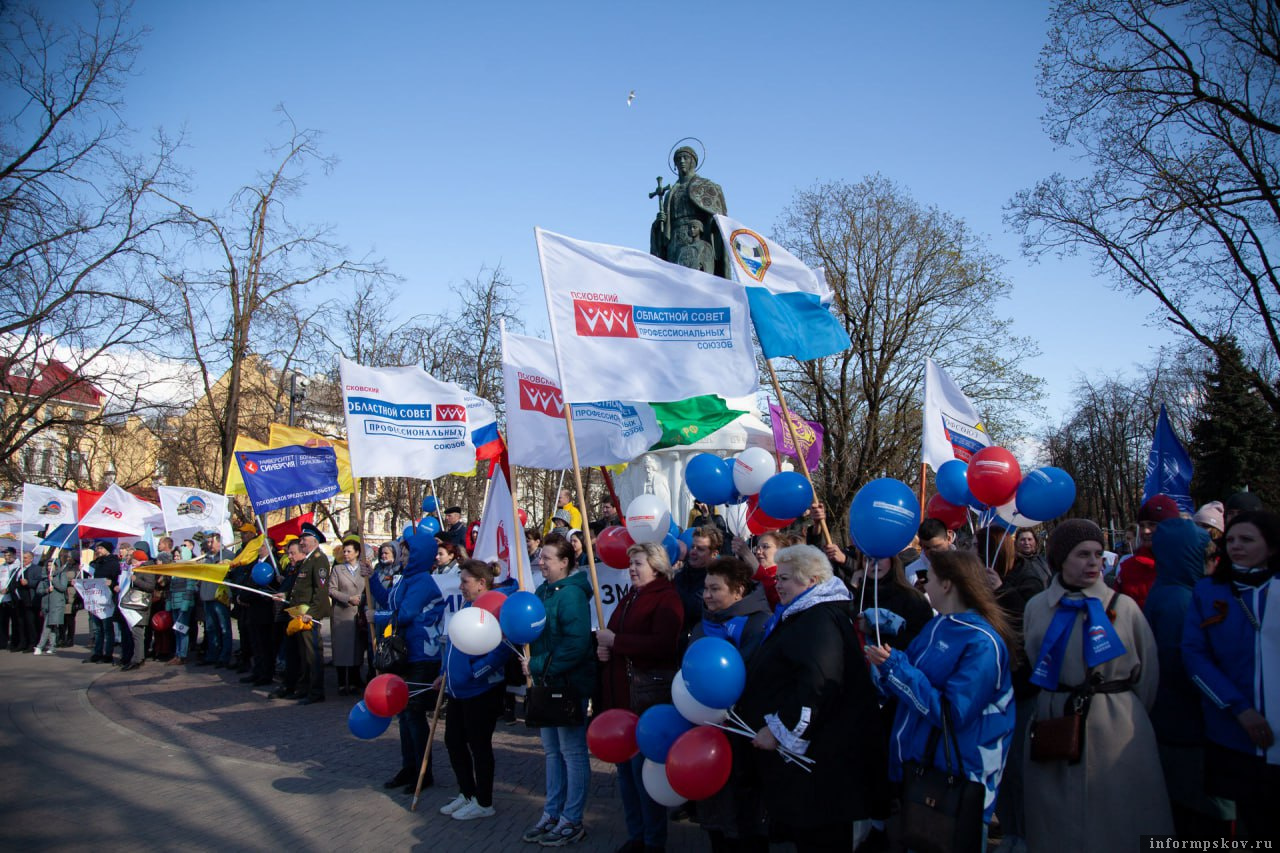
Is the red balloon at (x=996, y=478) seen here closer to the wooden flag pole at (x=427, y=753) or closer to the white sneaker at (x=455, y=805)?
the wooden flag pole at (x=427, y=753)

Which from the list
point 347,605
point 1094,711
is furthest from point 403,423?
point 1094,711

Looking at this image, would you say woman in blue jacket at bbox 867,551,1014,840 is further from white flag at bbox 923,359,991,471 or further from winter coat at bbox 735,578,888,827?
white flag at bbox 923,359,991,471

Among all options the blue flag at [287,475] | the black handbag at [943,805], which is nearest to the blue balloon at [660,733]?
the black handbag at [943,805]

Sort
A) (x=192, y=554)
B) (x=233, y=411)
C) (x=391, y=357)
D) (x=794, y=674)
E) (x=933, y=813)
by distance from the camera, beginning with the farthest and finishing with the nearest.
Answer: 1. (x=391, y=357)
2. (x=233, y=411)
3. (x=192, y=554)
4. (x=794, y=674)
5. (x=933, y=813)

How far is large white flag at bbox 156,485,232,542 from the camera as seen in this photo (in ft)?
50.5

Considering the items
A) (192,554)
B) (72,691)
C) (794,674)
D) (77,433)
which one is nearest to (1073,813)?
(794,674)

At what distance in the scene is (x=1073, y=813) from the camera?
356 cm

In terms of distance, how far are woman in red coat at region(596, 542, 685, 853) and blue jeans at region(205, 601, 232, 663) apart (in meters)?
11.3

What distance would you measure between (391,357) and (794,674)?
23621 millimetres

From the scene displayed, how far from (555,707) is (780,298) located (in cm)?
390

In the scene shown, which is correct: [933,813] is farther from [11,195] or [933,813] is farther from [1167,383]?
[1167,383]

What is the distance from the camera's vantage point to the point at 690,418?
33.0 feet

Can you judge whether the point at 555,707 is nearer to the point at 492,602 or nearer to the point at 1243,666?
the point at 492,602

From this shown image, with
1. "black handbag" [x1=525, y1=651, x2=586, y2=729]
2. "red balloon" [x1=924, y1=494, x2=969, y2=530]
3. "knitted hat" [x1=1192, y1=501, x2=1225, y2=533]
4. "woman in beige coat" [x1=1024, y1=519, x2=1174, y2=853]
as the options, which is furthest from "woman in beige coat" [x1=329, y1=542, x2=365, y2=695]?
"knitted hat" [x1=1192, y1=501, x2=1225, y2=533]
